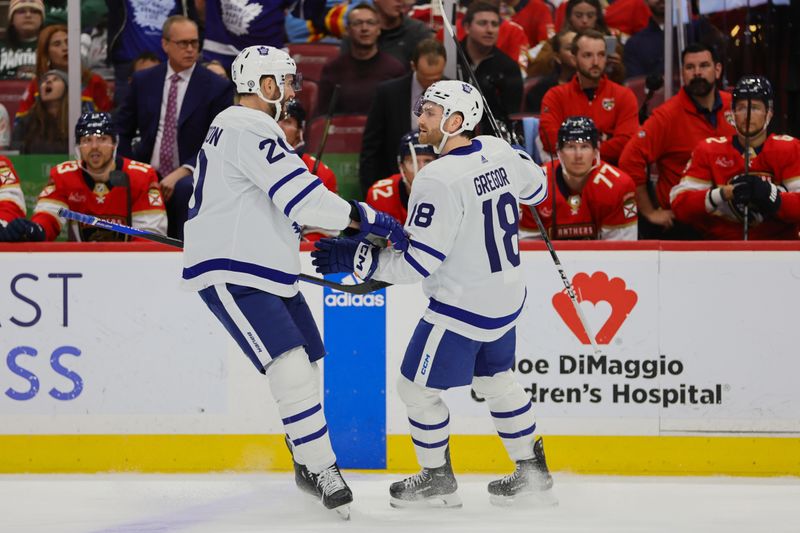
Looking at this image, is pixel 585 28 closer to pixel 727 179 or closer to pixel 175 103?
pixel 727 179

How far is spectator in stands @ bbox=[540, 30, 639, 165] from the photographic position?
6125 millimetres

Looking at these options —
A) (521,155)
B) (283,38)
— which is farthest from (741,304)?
(283,38)

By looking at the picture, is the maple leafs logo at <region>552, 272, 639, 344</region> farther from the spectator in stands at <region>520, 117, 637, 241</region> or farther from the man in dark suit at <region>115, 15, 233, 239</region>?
the man in dark suit at <region>115, 15, 233, 239</region>

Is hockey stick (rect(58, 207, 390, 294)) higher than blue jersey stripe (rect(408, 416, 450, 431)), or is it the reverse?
hockey stick (rect(58, 207, 390, 294))

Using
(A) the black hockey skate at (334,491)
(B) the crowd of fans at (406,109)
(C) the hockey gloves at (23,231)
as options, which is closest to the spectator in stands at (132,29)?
(B) the crowd of fans at (406,109)

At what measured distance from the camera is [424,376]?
4223mm

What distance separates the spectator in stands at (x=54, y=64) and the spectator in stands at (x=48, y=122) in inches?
2.1

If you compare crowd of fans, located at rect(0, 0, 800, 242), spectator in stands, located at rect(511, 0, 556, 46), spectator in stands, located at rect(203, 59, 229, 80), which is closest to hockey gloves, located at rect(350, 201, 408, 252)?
crowd of fans, located at rect(0, 0, 800, 242)

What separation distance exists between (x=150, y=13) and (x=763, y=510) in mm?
3946

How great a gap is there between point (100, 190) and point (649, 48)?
2862mm

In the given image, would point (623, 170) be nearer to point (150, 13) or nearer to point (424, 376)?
point (424, 376)

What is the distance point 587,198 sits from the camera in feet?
18.4

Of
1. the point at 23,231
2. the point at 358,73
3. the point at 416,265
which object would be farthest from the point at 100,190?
the point at 416,265

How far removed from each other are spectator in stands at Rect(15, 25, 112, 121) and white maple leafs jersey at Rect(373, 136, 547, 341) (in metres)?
2.64
